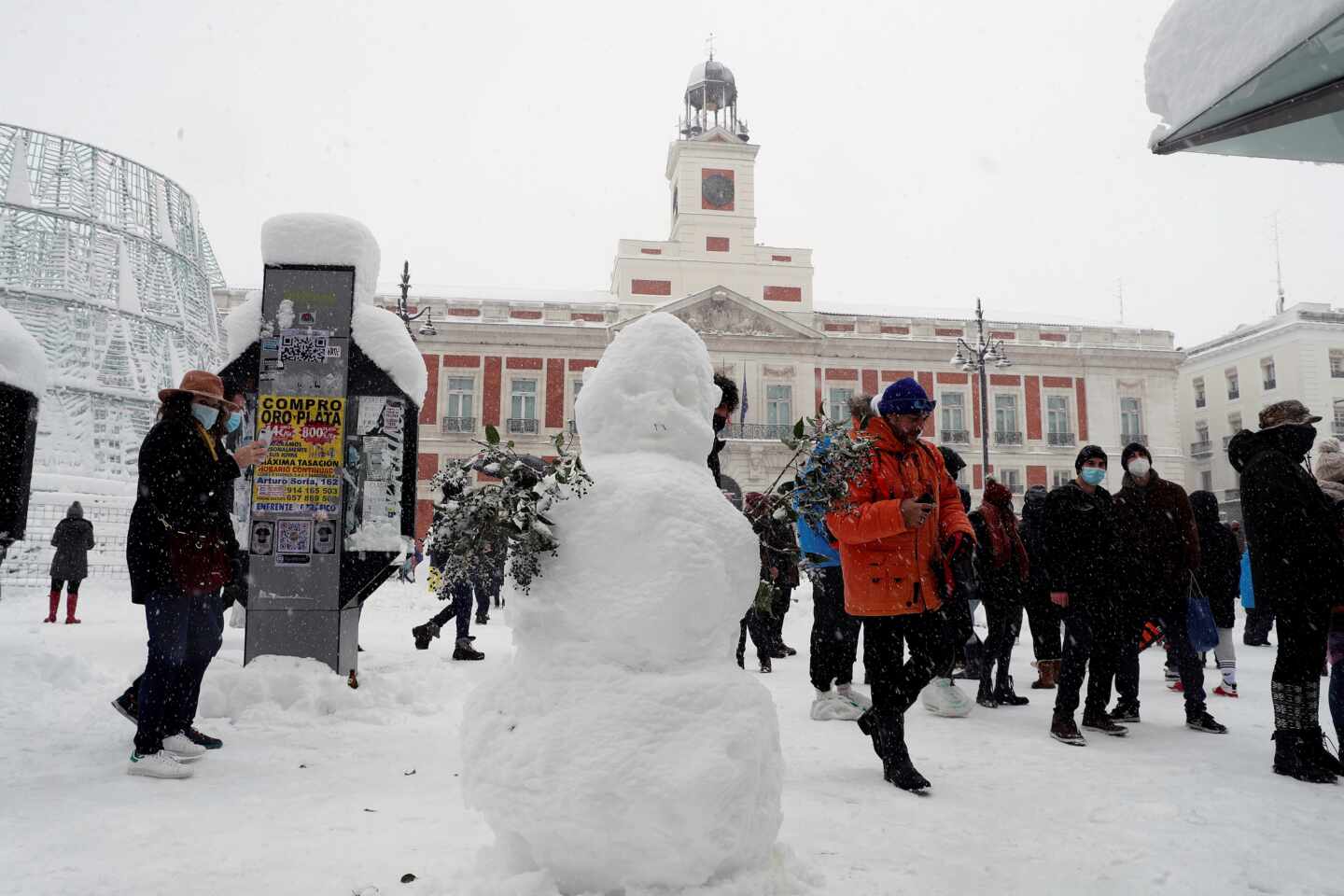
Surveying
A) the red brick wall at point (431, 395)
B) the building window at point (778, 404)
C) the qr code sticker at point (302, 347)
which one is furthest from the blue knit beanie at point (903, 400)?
the red brick wall at point (431, 395)

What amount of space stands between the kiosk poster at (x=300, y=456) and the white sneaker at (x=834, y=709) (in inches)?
134

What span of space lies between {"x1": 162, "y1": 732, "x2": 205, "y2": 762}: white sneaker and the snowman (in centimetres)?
214

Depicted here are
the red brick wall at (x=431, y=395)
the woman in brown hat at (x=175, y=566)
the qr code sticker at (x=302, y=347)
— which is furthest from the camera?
the red brick wall at (x=431, y=395)

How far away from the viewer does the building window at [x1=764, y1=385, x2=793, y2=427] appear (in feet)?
108

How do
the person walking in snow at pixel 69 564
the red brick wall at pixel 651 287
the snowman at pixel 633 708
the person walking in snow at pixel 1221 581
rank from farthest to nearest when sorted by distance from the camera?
1. the red brick wall at pixel 651 287
2. the person walking in snow at pixel 69 564
3. the person walking in snow at pixel 1221 581
4. the snowman at pixel 633 708

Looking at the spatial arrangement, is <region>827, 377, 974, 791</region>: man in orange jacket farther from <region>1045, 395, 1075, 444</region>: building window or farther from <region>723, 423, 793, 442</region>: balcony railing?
<region>1045, 395, 1075, 444</region>: building window

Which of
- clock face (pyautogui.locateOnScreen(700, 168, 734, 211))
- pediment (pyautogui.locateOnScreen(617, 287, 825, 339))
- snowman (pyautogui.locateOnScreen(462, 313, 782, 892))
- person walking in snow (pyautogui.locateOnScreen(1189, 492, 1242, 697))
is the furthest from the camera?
clock face (pyautogui.locateOnScreen(700, 168, 734, 211))

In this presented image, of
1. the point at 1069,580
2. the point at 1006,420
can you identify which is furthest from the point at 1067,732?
the point at 1006,420

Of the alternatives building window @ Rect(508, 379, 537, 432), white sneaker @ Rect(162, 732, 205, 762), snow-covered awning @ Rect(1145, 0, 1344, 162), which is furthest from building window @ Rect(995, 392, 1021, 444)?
white sneaker @ Rect(162, 732, 205, 762)

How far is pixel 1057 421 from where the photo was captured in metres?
34.6

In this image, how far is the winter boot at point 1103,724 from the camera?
4586 mm

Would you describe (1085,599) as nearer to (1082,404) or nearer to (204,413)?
(204,413)

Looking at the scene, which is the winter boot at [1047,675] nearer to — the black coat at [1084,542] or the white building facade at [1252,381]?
Result: the black coat at [1084,542]

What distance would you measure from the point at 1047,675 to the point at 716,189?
32.1 metres
